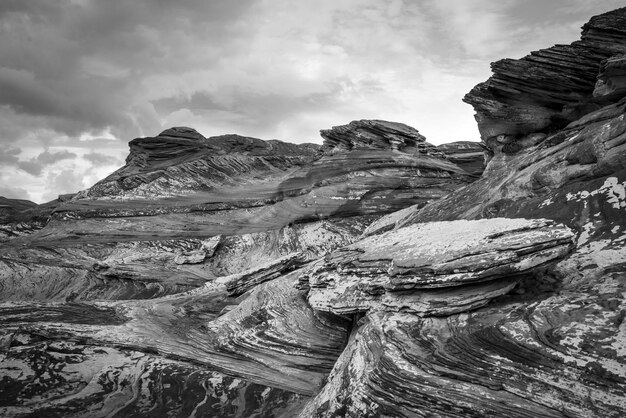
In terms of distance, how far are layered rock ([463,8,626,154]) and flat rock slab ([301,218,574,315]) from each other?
45.0ft

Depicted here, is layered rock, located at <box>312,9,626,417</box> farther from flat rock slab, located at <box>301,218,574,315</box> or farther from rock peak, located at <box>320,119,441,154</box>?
rock peak, located at <box>320,119,441,154</box>

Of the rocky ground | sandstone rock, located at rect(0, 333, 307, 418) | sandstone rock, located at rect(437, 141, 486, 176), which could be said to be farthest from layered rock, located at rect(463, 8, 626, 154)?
sandstone rock, located at rect(0, 333, 307, 418)

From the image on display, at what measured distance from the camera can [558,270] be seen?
45.7ft

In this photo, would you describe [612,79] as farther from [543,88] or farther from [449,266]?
[449,266]

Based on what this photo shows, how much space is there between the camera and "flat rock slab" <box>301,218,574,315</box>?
13359mm

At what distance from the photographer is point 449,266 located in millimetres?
13906

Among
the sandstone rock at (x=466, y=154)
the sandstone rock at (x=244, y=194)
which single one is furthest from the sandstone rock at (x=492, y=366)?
the sandstone rock at (x=466, y=154)

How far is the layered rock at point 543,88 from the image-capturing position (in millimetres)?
25109

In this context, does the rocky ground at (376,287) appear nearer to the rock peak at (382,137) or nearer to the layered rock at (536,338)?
the layered rock at (536,338)

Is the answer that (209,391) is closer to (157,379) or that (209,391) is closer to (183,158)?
(157,379)

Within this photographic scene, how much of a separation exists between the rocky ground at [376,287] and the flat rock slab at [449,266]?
2.6 inches

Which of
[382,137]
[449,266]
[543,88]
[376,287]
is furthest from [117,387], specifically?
[382,137]

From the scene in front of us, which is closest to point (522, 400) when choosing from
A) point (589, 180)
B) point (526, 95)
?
point (589, 180)

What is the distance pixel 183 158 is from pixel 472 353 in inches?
1413
